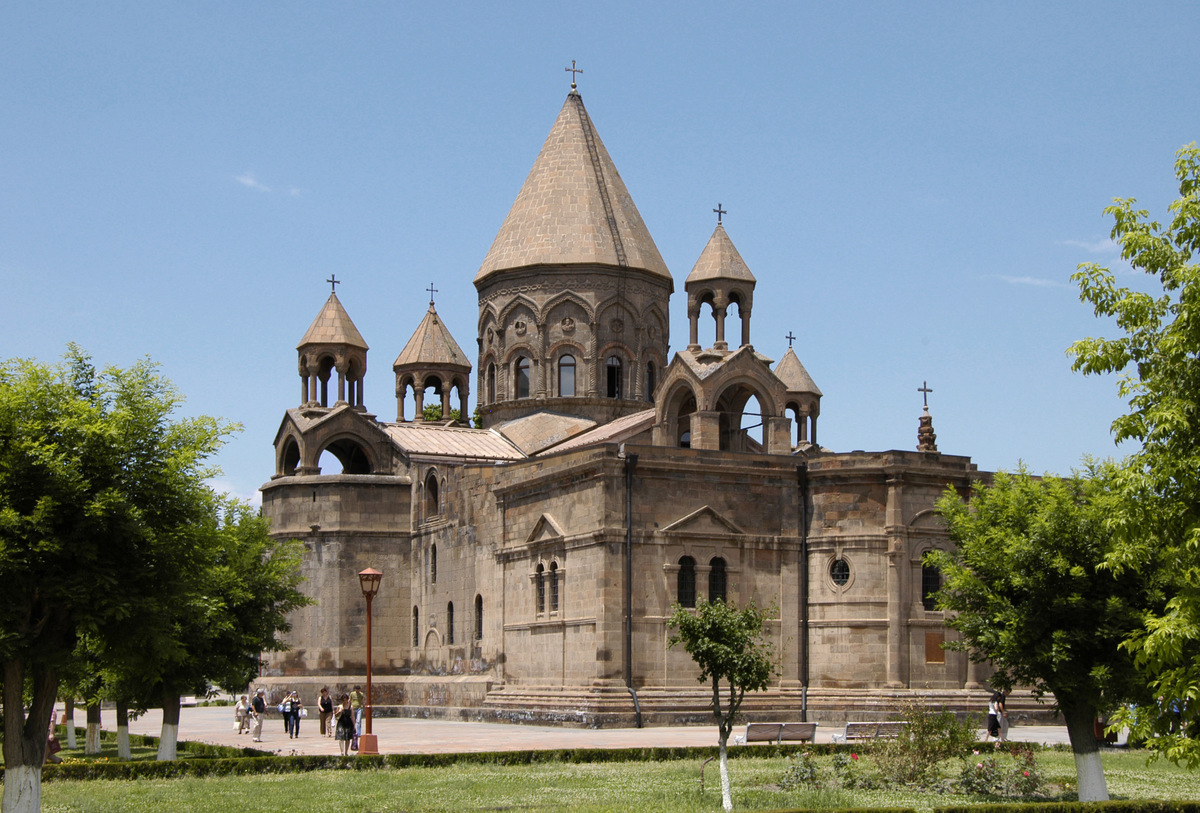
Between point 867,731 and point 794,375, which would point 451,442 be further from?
point 867,731

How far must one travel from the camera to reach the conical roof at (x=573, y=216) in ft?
152

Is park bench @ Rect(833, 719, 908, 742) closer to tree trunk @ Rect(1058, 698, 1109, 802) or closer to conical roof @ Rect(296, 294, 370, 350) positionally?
tree trunk @ Rect(1058, 698, 1109, 802)

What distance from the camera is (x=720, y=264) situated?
1519 inches

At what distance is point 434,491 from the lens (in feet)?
147

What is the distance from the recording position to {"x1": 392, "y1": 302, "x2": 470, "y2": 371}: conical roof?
1973 inches

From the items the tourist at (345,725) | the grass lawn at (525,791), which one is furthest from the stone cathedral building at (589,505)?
the grass lawn at (525,791)

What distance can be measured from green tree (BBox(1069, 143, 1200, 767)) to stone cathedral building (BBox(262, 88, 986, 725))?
19.2 m

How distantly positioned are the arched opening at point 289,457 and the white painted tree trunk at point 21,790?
29716 millimetres

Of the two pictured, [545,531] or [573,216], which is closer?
[545,531]

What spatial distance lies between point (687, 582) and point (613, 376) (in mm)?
13024

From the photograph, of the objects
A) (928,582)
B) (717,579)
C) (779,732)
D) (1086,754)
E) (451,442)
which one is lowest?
(779,732)

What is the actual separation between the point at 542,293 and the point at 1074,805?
31.0 meters

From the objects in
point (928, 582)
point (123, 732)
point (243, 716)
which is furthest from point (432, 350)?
point (123, 732)

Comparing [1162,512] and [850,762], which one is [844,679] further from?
[1162,512]
